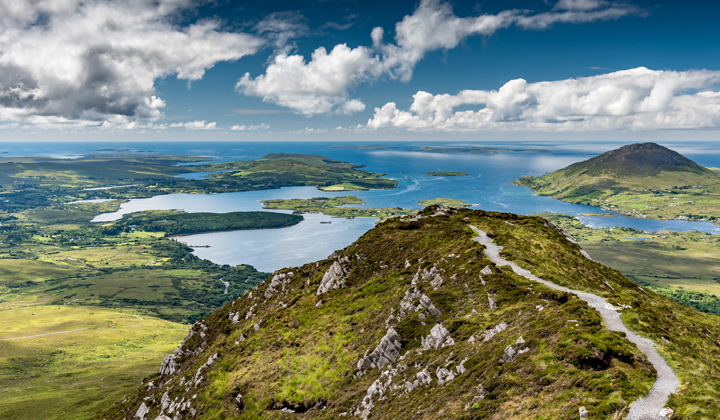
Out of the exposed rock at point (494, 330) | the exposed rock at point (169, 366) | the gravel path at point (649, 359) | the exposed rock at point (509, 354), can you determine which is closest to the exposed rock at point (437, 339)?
the exposed rock at point (494, 330)

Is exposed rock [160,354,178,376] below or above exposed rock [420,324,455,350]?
below

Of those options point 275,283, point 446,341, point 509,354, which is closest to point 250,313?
point 275,283

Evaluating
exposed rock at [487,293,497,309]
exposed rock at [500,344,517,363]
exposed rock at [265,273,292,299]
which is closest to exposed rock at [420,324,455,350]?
exposed rock at [487,293,497,309]

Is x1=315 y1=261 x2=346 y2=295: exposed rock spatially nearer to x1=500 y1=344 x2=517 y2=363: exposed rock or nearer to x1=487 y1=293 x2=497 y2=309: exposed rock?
x1=487 y1=293 x2=497 y2=309: exposed rock

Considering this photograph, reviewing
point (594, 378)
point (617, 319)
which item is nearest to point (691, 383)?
point (594, 378)

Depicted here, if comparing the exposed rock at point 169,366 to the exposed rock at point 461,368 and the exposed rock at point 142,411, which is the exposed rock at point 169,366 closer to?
the exposed rock at point 142,411

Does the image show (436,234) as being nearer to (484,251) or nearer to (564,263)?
(484,251)
